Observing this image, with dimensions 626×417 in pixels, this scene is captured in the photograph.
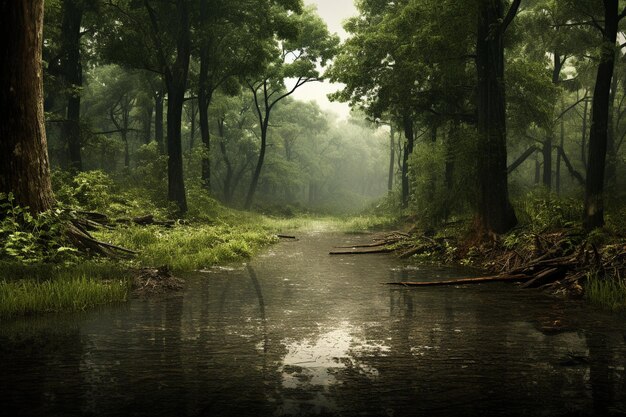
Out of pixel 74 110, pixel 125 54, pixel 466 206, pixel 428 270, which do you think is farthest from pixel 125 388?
pixel 74 110

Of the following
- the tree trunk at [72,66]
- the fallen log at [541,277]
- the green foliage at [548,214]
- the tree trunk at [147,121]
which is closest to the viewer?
the fallen log at [541,277]

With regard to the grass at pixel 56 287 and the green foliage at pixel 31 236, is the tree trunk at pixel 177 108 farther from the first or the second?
the grass at pixel 56 287

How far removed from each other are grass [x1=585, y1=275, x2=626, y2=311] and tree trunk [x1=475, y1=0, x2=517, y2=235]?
208 inches

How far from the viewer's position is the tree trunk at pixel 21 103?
866cm

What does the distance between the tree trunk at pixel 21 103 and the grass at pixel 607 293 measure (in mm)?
10102

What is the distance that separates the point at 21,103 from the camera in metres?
8.83

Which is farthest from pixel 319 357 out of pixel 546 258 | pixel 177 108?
pixel 177 108

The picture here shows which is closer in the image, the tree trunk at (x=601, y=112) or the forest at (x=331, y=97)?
the forest at (x=331, y=97)

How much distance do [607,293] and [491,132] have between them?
7.14 meters

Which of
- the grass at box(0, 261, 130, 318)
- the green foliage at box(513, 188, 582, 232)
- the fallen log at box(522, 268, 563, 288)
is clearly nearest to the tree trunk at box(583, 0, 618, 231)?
the green foliage at box(513, 188, 582, 232)

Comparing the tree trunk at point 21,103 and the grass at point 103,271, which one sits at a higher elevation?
the tree trunk at point 21,103

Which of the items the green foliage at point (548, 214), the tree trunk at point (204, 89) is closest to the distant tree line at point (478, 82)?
the green foliage at point (548, 214)

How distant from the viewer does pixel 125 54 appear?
20.1m

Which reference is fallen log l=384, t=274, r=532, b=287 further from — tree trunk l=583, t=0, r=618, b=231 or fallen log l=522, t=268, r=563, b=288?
tree trunk l=583, t=0, r=618, b=231
